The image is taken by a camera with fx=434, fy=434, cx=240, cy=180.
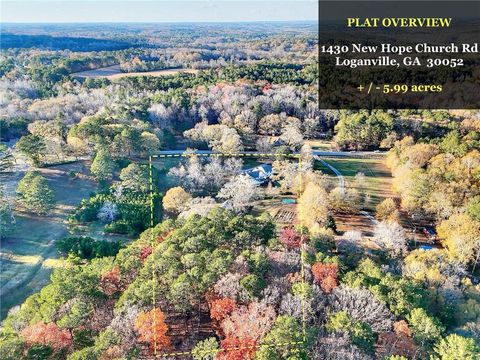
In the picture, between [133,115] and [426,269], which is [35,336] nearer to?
[426,269]

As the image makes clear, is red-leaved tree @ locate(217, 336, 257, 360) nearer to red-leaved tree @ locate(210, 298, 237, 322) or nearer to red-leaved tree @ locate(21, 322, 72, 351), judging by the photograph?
red-leaved tree @ locate(210, 298, 237, 322)

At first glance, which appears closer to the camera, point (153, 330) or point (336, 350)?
point (336, 350)

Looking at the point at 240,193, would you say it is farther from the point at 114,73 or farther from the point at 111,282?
the point at 114,73

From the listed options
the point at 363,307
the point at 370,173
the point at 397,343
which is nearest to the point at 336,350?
A: the point at 363,307

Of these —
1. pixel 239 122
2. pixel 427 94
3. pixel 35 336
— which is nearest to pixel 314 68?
pixel 427 94

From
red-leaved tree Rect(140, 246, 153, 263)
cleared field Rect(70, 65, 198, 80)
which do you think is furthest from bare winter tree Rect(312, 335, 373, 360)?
cleared field Rect(70, 65, 198, 80)

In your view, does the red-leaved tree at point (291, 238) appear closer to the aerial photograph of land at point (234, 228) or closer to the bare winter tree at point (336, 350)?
the aerial photograph of land at point (234, 228)
